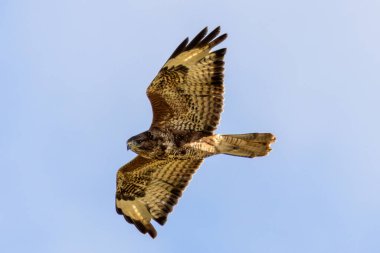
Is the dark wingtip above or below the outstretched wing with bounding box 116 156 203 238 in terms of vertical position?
above

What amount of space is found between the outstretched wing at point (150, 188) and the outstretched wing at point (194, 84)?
1121 millimetres

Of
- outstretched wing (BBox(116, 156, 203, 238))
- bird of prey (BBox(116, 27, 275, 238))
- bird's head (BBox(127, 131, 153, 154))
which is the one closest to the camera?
bird's head (BBox(127, 131, 153, 154))

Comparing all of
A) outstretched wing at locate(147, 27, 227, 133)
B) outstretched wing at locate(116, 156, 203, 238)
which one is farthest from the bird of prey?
outstretched wing at locate(116, 156, 203, 238)

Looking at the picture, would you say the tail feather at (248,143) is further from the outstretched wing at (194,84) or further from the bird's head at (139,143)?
the bird's head at (139,143)

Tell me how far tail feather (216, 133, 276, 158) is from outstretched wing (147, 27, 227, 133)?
0.41m

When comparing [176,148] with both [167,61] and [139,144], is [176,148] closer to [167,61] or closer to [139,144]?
[139,144]

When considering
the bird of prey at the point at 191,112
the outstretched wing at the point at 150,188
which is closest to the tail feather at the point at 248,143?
the bird of prey at the point at 191,112

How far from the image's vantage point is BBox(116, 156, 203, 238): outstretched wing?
51.2 ft

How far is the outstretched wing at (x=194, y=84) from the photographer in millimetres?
14602

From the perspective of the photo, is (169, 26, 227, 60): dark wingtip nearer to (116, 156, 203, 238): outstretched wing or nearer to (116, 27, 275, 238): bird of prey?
(116, 27, 275, 238): bird of prey

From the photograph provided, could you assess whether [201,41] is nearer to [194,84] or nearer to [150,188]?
[194,84]

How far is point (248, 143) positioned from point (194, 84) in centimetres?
150

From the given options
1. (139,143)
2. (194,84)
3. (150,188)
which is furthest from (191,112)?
(150,188)

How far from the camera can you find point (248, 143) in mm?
14609
